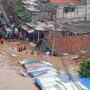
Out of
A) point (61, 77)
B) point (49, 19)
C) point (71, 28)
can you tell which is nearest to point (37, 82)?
point (61, 77)

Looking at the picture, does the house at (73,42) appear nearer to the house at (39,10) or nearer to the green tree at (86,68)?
the house at (39,10)

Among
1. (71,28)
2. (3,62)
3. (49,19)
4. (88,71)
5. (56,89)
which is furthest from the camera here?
(49,19)

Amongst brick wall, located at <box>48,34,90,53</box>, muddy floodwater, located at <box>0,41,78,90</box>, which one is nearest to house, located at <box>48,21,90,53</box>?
brick wall, located at <box>48,34,90,53</box>

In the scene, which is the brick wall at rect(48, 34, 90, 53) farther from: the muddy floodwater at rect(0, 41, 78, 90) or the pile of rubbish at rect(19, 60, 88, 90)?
the pile of rubbish at rect(19, 60, 88, 90)

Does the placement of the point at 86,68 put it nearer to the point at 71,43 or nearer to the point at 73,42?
the point at 71,43

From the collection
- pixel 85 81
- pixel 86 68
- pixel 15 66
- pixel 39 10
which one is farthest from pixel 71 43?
pixel 85 81

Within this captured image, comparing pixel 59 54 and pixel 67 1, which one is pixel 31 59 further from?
pixel 67 1

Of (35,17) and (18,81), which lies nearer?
(18,81)
